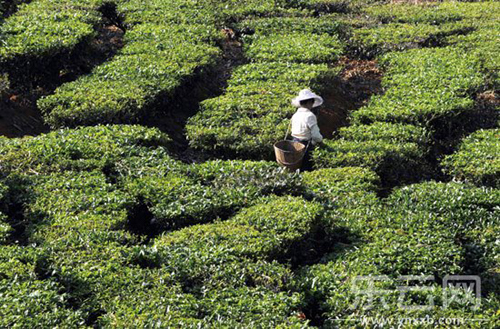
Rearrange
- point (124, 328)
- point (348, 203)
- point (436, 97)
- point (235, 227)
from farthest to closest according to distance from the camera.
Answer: point (436, 97) < point (348, 203) < point (235, 227) < point (124, 328)

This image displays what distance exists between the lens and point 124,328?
8.60 m

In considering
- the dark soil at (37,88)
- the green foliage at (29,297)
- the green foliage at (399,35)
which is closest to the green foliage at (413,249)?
the green foliage at (29,297)

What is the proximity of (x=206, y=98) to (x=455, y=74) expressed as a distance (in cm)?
549

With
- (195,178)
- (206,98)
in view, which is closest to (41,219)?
(195,178)

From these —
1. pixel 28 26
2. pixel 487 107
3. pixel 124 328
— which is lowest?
pixel 487 107

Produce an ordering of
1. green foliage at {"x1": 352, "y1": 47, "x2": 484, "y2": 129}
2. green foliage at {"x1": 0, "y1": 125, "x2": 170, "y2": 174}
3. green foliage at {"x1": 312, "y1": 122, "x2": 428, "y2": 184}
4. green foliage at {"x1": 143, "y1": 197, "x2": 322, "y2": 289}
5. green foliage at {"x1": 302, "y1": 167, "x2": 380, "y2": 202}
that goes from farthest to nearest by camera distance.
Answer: green foliage at {"x1": 352, "y1": 47, "x2": 484, "y2": 129} < green foliage at {"x1": 312, "y1": 122, "x2": 428, "y2": 184} < green foliage at {"x1": 0, "y1": 125, "x2": 170, "y2": 174} < green foliage at {"x1": 302, "y1": 167, "x2": 380, "y2": 202} < green foliage at {"x1": 143, "y1": 197, "x2": 322, "y2": 289}

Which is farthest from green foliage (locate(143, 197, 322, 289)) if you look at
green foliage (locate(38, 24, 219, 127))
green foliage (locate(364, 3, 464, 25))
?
green foliage (locate(364, 3, 464, 25))

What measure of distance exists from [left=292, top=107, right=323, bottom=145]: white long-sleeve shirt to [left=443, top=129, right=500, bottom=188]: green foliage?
249cm

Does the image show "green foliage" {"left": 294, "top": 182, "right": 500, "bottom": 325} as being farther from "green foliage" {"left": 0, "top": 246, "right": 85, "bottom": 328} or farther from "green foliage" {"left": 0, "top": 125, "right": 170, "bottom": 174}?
"green foliage" {"left": 0, "top": 125, "right": 170, "bottom": 174}

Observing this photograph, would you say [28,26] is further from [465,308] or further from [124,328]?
[465,308]

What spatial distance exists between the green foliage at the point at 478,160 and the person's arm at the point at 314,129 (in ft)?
7.89

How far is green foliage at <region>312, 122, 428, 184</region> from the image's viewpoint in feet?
42.8

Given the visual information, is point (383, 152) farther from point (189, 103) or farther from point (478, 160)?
point (189, 103)

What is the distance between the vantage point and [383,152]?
13.1m
